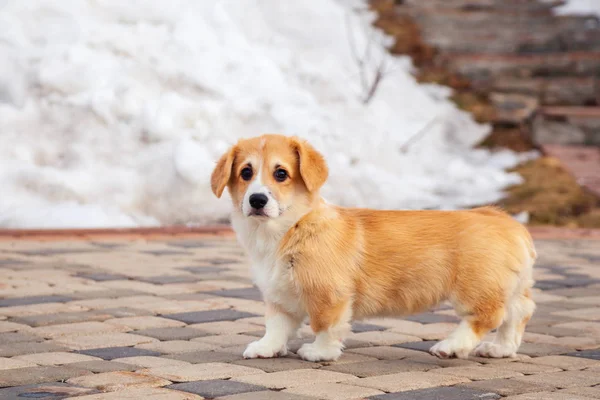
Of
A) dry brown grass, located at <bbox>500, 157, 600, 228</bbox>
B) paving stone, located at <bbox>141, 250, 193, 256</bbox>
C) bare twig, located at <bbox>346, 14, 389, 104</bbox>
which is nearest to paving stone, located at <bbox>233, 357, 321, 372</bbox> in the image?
paving stone, located at <bbox>141, 250, 193, 256</bbox>

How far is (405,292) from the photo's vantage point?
4289 mm

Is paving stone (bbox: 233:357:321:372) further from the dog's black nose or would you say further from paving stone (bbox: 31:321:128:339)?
paving stone (bbox: 31:321:128:339)

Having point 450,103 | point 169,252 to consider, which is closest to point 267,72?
point 450,103

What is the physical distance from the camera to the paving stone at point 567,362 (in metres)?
4.18

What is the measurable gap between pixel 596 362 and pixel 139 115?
20.5ft

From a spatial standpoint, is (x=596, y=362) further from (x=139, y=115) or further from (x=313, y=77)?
(x=313, y=77)

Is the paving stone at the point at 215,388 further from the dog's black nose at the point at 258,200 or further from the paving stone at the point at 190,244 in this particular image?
the paving stone at the point at 190,244

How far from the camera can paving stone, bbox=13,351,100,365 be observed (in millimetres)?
4031

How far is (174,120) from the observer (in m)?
→ 9.66

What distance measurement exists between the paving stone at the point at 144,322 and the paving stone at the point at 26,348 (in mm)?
→ 515

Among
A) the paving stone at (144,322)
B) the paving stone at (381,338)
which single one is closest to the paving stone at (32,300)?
the paving stone at (144,322)

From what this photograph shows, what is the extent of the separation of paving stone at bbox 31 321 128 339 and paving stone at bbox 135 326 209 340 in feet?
0.39

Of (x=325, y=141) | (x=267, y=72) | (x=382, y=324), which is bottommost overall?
(x=382, y=324)

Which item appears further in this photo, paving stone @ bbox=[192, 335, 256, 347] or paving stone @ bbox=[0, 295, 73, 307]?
paving stone @ bbox=[0, 295, 73, 307]
